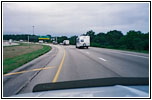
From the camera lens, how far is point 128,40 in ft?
240

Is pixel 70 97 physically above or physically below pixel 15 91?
above

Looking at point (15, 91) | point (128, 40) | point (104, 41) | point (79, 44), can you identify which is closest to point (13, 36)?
point (104, 41)

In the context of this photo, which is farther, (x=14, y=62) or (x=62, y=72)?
(x=14, y=62)

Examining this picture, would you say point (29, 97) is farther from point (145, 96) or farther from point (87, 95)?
point (145, 96)

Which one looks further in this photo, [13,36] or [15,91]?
[13,36]

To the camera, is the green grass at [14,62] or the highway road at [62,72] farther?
the green grass at [14,62]

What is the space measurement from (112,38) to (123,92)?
106 metres

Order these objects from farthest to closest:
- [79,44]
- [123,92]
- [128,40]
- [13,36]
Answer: [13,36], [128,40], [79,44], [123,92]

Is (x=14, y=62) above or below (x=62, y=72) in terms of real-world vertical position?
above

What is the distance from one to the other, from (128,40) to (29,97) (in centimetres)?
7461

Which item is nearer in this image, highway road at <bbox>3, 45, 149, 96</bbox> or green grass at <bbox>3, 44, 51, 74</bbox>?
highway road at <bbox>3, 45, 149, 96</bbox>

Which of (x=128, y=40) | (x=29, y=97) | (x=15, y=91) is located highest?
(x=128, y=40)

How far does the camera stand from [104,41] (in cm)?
11162

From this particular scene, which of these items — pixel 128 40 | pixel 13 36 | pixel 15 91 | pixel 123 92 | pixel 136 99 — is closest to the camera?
pixel 136 99
